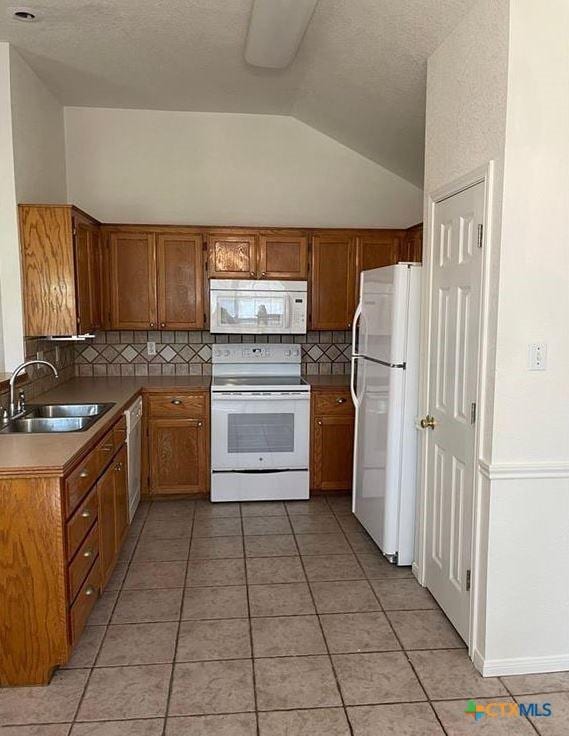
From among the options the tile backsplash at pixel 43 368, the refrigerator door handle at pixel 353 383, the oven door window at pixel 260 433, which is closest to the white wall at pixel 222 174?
the tile backsplash at pixel 43 368

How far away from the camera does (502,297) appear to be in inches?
89.6

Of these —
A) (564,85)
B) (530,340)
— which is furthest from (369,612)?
(564,85)

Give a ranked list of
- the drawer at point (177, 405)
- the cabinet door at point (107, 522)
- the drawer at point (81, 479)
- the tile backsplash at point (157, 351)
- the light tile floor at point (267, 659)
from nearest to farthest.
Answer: the light tile floor at point (267, 659) < the drawer at point (81, 479) < the cabinet door at point (107, 522) < the drawer at point (177, 405) < the tile backsplash at point (157, 351)

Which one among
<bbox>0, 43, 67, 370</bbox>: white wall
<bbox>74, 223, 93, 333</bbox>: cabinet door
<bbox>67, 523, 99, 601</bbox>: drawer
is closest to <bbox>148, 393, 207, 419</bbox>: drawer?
<bbox>74, 223, 93, 333</bbox>: cabinet door

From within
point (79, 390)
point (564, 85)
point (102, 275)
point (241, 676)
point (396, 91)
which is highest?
point (396, 91)

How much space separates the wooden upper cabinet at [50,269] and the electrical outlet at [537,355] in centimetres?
263

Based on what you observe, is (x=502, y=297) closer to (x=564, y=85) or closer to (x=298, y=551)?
(x=564, y=85)

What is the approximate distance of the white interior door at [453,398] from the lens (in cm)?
253

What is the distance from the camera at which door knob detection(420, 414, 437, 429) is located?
2.97 meters

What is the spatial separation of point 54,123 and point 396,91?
2.53 m

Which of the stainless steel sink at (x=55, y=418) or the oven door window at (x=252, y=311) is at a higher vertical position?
the oven door window at (x=252, y=311)

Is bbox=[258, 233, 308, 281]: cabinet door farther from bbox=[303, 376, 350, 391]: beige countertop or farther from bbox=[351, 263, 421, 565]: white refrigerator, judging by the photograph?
A: bbox=[351, 263, 421, 565]: white refrigerator

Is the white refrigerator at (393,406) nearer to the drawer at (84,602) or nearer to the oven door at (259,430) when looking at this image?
the oven door at (259,430)

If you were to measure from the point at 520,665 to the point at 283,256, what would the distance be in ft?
10.5
